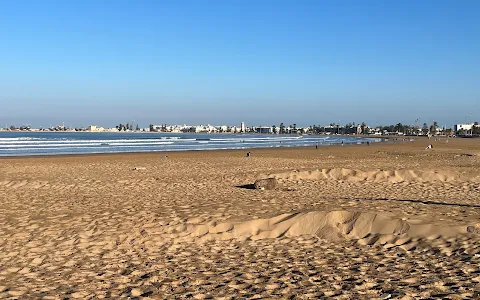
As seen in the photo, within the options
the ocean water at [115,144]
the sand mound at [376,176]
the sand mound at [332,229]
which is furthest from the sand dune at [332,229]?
the ocean water at [115,144]

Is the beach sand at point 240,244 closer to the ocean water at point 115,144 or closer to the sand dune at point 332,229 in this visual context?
the sand dune at point 332,229

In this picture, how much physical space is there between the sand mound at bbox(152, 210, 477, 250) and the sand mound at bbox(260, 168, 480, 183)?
7843 mm

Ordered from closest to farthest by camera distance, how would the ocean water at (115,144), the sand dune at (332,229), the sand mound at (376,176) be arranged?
the sand dune at (332,229) < the sand mound at (376,176) < the ocean water at (115,144)

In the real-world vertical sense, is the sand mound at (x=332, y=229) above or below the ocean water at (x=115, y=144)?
above

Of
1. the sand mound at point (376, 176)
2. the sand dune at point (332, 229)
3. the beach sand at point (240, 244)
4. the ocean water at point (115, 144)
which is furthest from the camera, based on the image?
the ocean water at point (115, 144)

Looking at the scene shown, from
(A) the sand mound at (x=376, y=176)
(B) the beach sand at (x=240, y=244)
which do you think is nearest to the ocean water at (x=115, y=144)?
(A) the sand mound at (x=376, y=176)

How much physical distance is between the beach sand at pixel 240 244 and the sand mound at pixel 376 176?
2.90m

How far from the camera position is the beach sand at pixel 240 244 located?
5.06 meters

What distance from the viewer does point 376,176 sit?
16.2 metres

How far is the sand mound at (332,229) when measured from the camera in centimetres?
711

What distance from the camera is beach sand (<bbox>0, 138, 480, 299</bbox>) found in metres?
5.06

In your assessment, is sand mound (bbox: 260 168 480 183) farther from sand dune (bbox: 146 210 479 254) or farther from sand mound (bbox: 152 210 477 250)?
sand mound (bbox: 152 210 477 250)

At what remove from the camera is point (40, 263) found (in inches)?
246

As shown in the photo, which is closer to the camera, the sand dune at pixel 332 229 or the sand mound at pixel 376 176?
the sand dune at pixel 332 229
